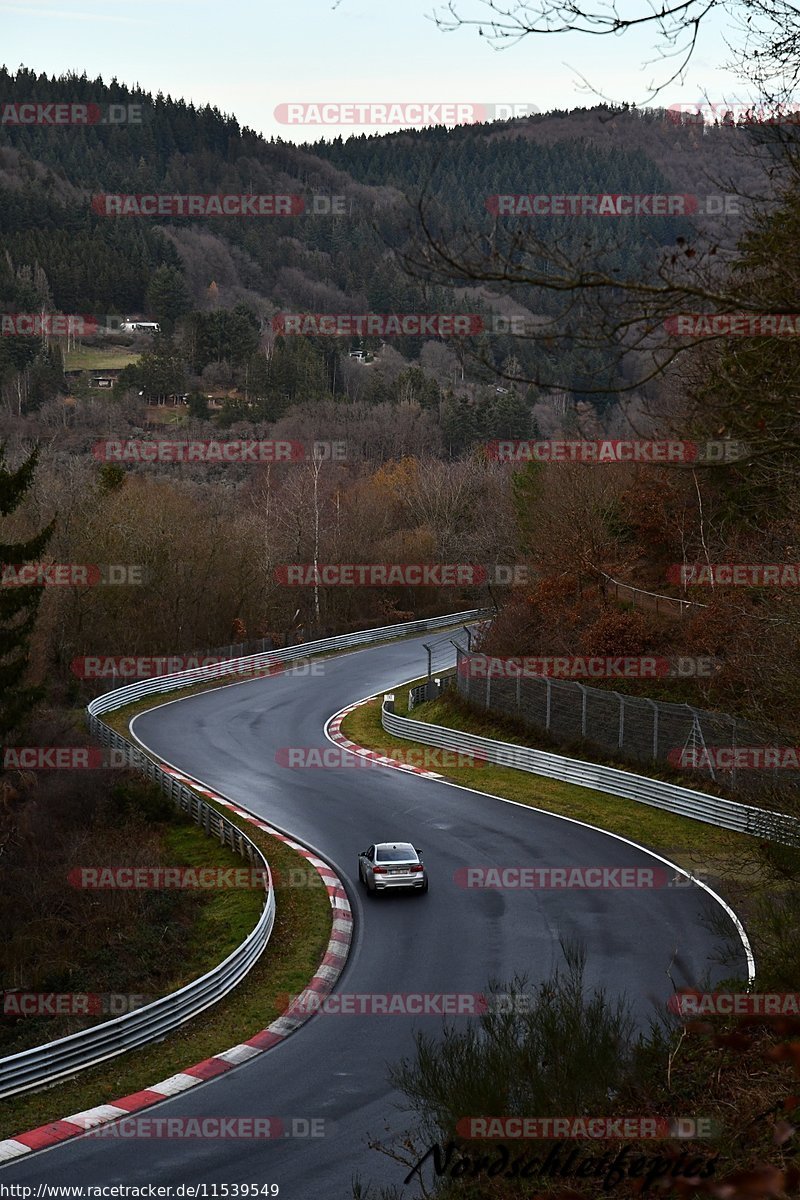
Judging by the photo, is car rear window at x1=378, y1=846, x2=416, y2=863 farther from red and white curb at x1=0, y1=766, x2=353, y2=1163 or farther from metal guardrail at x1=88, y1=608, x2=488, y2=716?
metal guardrail at x1=88, y1=608, x2=488, y2=716

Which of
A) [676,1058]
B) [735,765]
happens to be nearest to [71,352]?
[735,765]

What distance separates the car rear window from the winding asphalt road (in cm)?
84

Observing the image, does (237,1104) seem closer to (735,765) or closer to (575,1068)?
(575,1068)

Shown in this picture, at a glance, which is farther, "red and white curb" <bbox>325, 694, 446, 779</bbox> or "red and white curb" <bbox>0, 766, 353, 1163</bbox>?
"red and white curb" <bbox>325, 694, 446, 779</bbox>

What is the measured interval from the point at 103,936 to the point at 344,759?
46.0 feet

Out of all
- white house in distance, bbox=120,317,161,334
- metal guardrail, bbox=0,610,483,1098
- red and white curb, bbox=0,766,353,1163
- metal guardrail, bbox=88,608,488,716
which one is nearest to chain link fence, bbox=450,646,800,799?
red and white curb, bbox=0,766,353,1163

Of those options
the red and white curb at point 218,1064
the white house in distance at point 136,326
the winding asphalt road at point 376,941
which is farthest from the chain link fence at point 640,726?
the white house in distance at point 136,326

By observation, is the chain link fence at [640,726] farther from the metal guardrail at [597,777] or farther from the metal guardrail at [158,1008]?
the metal guardrail at [158,1008]

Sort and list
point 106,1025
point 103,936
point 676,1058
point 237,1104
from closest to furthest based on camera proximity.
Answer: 1. point 676,1058
2. point 237,1104
3. point 106,1025
4. point 103,936

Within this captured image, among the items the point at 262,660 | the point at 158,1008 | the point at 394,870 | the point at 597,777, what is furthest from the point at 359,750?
the point at 158,1008

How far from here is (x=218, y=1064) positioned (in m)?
15.0

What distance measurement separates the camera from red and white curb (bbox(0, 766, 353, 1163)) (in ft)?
41.8

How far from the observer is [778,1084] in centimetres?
872

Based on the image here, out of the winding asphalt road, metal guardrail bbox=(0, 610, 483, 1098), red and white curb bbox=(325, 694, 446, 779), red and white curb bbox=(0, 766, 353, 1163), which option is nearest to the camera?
the winding asphalt road
